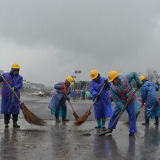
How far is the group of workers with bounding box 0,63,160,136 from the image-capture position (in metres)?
7.24

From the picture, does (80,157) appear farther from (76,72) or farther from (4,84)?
(76,72)

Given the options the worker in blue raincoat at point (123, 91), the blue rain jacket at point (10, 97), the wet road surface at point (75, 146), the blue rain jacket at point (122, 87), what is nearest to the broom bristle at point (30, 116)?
the blue rain jacket at point (10, 97)

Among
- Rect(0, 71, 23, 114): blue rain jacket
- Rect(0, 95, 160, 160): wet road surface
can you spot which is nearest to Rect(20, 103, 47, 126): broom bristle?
Rect(0, 71, 23, 114): blue rain jacket

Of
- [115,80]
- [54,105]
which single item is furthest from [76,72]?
[115,80]

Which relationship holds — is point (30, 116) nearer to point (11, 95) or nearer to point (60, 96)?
point (11, 95)

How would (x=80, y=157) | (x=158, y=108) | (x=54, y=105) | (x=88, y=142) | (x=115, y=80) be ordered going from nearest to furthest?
(x=80, y=157) → (x=88, y=142) → (x=115, y=80) → (x=158, y=108) → (x=54, y=105)

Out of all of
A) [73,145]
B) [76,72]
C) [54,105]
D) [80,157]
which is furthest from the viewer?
[76,72]

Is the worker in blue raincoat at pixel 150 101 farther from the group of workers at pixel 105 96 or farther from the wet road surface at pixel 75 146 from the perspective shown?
the wet road surface at pixel 75 146

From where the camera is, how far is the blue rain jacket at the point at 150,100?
9.89 m

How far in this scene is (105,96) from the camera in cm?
865

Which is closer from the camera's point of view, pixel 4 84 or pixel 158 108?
pixel 4 84

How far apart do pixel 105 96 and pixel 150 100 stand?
2.03m

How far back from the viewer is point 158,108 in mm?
9992

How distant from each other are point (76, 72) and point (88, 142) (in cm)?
4340
